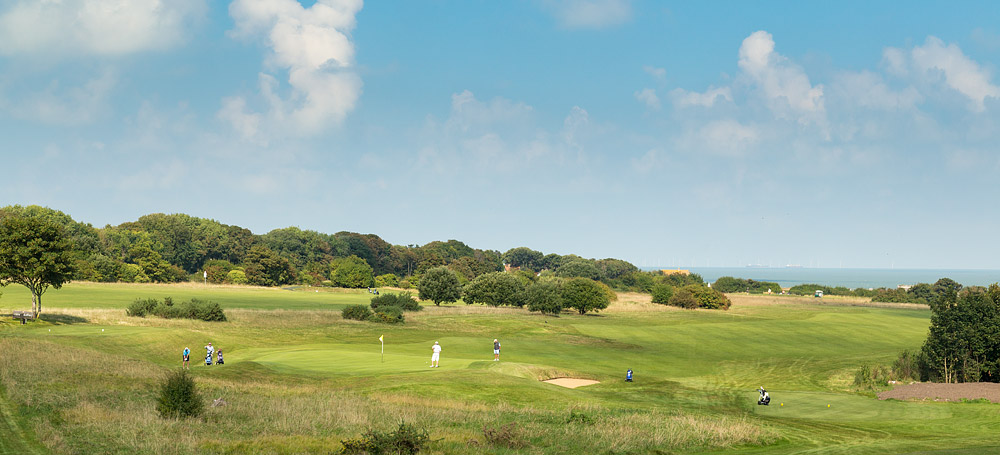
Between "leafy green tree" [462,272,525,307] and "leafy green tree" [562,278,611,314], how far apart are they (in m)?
9.30

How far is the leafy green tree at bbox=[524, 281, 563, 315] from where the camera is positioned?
336 feet

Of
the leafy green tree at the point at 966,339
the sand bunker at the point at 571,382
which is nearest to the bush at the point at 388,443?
the sand bunker at the point at 571,382

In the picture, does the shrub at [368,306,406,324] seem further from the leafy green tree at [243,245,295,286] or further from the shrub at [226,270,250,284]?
the shrub at [226,270,250,284]

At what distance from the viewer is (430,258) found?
19400 cm

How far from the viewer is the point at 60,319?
58750 mm

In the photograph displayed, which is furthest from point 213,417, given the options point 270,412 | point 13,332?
point 13,332

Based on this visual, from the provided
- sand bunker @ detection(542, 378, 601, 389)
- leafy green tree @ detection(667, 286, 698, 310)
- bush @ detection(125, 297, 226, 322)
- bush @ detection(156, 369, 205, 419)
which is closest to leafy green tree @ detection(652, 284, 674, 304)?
leafy green tree @ detection(667, 286, 698, 310)

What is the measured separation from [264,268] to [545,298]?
8300 centimetres

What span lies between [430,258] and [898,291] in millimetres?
130657

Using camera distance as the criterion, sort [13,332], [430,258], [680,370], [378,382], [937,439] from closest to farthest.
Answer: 1. [937,439]
2. [378,382]
3. [13,332]
4. [680,370]
5. [430,258]

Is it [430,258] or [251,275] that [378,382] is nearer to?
[251,275]

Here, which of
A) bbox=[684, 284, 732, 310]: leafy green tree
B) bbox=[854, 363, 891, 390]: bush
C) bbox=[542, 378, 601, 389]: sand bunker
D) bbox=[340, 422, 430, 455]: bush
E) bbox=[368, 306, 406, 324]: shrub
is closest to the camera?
bbox=[340, 422, 430, 455]: bush

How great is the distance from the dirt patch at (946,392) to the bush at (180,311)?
59.1 metres

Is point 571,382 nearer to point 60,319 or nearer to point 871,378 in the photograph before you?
point 871,378
